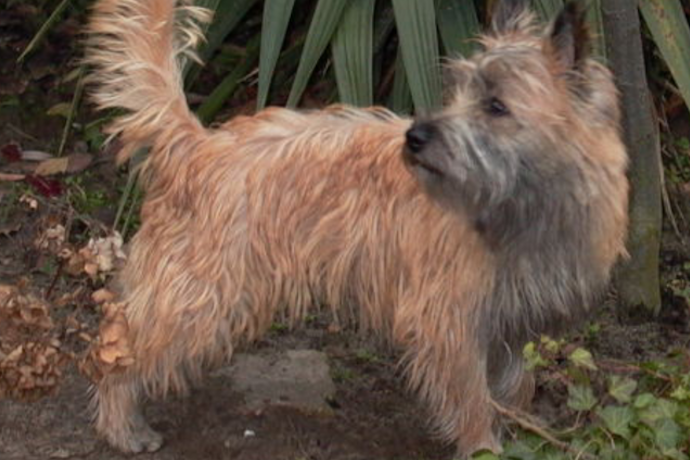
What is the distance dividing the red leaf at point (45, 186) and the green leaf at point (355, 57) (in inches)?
74.3

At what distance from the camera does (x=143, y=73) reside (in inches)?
213

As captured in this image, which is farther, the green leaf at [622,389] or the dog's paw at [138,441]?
the dog's paw at [138,441]

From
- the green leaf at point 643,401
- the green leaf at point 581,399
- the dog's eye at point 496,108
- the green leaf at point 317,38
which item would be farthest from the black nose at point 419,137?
the green leaf at point 317,38

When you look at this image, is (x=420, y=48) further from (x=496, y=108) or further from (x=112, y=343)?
(x=112, y=343)

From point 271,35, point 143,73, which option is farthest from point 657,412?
point 271,35

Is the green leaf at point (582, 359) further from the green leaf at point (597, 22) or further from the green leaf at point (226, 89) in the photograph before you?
the green leaf at point (226, 89)

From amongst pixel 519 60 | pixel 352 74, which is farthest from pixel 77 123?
pixel 519 60

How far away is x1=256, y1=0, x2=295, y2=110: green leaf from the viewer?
6.16m

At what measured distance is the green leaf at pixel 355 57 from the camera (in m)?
6.17

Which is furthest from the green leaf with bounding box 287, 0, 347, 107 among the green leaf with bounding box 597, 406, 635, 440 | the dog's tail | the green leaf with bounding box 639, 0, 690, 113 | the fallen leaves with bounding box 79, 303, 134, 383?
the green leaf with bounding box 597, 406, 635, 440

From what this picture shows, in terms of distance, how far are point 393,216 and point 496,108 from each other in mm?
661

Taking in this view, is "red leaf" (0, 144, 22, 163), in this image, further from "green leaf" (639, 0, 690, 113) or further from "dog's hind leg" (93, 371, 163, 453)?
"green leaf" (639, 0, 690, 113)

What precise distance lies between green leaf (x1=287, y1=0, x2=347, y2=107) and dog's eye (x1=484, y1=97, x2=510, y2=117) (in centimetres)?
148

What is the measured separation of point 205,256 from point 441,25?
5.30 ft
